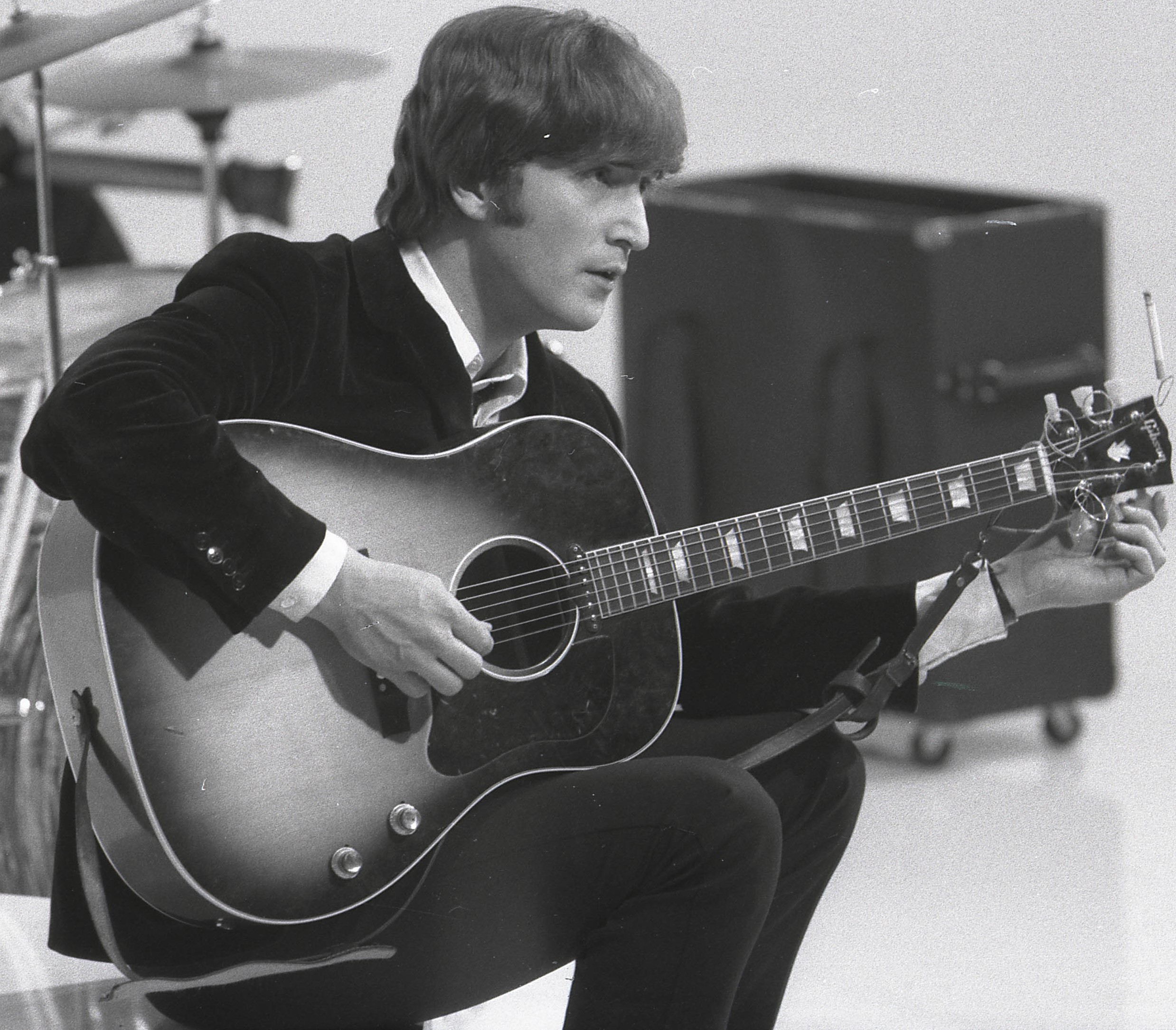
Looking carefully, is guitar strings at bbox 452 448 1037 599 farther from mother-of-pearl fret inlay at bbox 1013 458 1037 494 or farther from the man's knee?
the man's knee

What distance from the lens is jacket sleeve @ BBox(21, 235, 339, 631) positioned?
1.07 meters

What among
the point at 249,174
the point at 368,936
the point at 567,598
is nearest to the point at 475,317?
the point at 567,598

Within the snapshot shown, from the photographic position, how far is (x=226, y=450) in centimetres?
109

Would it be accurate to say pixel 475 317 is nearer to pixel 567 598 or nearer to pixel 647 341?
pixel 567 598

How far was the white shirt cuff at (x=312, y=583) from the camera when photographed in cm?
110

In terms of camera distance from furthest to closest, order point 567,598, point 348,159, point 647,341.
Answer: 1. point 647,341
2. point 348,159
3. point 567,598

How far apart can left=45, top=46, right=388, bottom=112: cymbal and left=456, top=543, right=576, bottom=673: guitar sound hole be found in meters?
1.45

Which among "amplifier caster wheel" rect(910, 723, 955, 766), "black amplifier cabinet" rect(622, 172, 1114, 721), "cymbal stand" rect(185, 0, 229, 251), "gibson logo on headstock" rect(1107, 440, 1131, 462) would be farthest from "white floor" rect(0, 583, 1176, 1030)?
"cymbal stand" rect(185, 0, 229, 251)

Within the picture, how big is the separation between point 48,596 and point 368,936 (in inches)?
12.5

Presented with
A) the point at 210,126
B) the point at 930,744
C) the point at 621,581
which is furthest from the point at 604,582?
the point at 210,126

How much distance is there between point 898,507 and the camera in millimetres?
1218

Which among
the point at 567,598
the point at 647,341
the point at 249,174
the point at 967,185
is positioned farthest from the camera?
the point at 249,174

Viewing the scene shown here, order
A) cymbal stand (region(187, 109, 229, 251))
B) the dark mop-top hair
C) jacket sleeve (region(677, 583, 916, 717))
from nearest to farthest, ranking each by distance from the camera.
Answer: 1. the dark mop-top hair
2. jacket sleeve (region(677, 583, 916, 717))
3. cymbal stand (region(187, 109, 229, 251))

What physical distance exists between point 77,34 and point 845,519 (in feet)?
2.34
